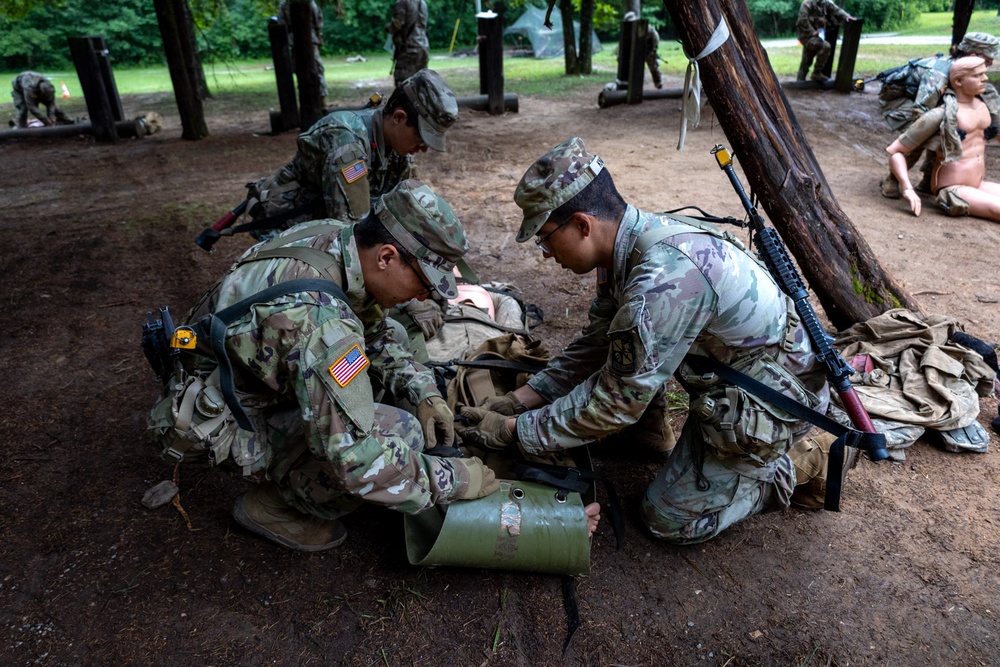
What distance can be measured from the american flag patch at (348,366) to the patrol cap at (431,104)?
2.23 metres

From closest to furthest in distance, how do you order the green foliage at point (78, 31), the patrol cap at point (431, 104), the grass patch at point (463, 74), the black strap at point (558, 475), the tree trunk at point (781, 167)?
1. the black strap at point (558, 475)
2. the tree trunk at point (781, 167)
3. the patrol cap at point (431, 104)
4. the grass patch at point (463, 74)
5. the green foliage at point (78, 31)

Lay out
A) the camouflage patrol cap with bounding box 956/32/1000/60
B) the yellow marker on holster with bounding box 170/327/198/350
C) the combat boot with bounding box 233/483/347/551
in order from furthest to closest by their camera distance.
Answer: the camouflage patrol cap with bounding box 956/32/1000/60
the combat boot with bounding box 233/483/347/551
the yellow marker on holster with bounding box 170/327/198/350

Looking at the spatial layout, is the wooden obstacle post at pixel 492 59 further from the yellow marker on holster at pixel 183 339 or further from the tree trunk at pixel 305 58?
the yellow marker on holster at pixel 183 339

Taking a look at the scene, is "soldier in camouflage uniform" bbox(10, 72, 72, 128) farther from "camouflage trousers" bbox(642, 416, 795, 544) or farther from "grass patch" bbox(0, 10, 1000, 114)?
"camouflage trousers" bbox(642, 416, 795, 544)

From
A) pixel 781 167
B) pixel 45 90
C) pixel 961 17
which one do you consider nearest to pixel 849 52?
pixel 961 17

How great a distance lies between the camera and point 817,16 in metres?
12.2

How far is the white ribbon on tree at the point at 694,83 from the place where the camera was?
3.39m

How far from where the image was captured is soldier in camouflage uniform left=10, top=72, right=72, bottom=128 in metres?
11.6

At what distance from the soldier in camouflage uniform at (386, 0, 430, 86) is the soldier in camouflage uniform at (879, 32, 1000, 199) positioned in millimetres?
8190

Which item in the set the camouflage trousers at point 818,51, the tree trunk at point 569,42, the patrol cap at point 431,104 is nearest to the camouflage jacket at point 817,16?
the camouflage trousers at point 818,51

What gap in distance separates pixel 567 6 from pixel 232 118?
360 inches

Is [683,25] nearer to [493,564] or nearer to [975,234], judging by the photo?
[493,564]

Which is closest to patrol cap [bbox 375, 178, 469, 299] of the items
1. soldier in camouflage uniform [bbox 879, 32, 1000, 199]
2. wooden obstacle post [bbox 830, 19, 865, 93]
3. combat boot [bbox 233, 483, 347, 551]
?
combat boot [bbox 233, 483, 347, 551]

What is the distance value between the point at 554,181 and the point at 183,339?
1.36 meters
